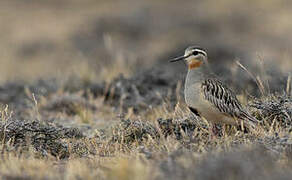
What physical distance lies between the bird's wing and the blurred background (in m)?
10.8

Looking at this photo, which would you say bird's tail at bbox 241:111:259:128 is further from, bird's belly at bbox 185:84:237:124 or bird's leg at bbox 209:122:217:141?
bird's leg at bbox 209:122:217:141

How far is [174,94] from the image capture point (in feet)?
34.6

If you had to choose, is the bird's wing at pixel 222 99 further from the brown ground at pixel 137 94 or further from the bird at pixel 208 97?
the brown ground at pixel 137 94

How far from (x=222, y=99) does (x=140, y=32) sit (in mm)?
18510

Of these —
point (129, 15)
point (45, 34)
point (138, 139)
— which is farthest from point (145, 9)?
point (138, 139)

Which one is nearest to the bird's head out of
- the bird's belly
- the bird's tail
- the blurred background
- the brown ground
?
the bird's belly

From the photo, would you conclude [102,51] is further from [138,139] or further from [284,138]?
[284,138]

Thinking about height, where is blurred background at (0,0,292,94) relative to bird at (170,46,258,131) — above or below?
above

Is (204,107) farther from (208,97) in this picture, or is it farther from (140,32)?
(140,32)

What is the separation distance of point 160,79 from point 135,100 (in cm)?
138

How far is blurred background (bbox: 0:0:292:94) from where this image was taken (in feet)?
66.8

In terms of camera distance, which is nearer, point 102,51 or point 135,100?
point 135,100

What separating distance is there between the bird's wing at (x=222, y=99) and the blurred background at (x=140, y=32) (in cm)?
1085

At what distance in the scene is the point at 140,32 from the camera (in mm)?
24703
